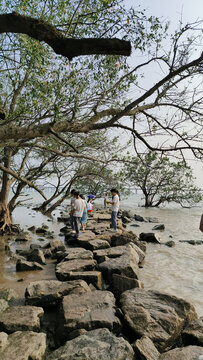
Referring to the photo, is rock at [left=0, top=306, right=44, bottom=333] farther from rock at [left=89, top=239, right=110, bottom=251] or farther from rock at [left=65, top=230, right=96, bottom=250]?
rock at [left=65, top=230, right=96, bottom=250]

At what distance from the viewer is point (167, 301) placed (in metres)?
4.57

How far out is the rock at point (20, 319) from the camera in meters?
3.72

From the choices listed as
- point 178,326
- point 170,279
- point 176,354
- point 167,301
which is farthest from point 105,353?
point 170,279

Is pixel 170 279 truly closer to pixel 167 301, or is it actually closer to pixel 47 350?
pixel 167 301

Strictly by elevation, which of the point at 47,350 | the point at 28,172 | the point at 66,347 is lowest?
the point at 47,350

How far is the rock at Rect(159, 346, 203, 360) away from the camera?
10.2 ft

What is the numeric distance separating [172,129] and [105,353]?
6404 mm

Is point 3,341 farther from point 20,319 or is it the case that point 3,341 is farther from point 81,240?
point 81,240

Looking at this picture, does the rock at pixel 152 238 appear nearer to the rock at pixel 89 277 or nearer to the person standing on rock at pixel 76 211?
the person standing on rock at pixel 76 211

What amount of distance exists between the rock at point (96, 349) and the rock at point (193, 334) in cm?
112

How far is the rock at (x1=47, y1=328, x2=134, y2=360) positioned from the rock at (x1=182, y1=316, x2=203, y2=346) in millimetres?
1117

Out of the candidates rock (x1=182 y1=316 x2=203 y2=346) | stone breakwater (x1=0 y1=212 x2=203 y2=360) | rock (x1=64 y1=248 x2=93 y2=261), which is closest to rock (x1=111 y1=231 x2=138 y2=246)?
rock (x1=64 y1=248 x2=93 y2=261)

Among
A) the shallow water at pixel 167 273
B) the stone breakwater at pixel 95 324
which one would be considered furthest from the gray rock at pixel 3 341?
the shallow water at pixel 167 273

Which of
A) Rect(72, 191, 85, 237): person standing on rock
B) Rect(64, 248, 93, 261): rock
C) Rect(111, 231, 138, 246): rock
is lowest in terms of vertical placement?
Rect(64, 248, 93, 261): rock
